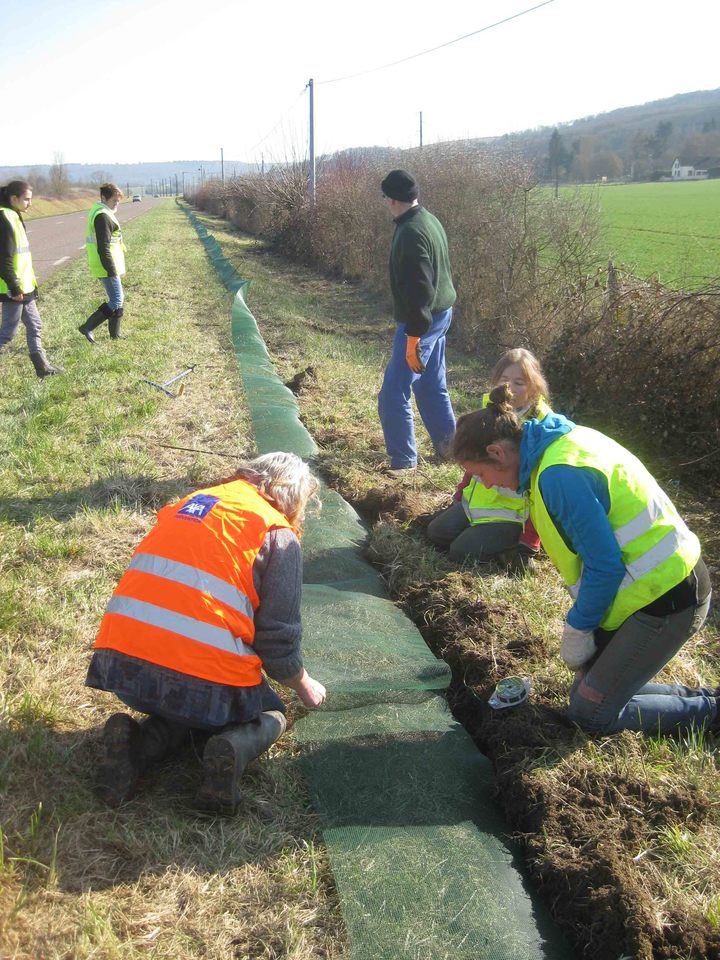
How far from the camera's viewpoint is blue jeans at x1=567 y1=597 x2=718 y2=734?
263 cm

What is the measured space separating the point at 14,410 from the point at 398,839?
5.19m

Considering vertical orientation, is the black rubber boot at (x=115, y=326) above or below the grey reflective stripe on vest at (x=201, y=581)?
above

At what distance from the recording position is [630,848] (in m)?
2.28

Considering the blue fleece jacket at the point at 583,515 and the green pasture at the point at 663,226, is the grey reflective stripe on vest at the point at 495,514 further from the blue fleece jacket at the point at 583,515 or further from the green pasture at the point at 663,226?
the green pasture at the point at 663,226

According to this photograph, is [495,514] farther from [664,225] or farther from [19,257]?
[664,225]

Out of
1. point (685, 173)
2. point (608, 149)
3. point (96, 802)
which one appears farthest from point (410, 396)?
point (685, 173)

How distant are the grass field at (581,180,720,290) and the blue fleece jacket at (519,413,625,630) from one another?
4.38m

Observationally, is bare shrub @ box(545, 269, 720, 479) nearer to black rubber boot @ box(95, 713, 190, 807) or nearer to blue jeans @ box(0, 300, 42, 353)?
black rubber boot @ box(95, 713, 190, 807)

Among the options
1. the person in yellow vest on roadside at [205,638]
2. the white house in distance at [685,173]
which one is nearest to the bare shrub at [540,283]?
the person in yellow vest on roadside at [205,638]

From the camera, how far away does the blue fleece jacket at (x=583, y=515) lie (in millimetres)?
2451

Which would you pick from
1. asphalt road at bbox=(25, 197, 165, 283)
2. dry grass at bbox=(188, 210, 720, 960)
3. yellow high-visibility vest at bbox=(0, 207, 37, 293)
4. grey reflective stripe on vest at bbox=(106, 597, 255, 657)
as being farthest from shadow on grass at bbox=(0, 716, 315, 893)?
asphalt road at bbox=(25, 197, 165, 283)

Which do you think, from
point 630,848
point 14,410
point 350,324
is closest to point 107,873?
point 630,848

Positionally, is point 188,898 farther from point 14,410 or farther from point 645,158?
point 645,158

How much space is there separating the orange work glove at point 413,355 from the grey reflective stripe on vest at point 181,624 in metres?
3.09
